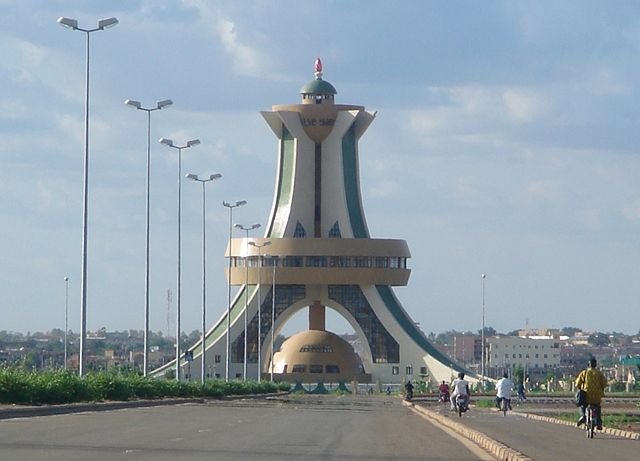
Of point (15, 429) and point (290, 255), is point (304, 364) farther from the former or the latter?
point (15, 429)

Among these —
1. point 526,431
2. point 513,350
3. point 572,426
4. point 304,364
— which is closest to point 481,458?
point 526,431

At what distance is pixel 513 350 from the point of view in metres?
154

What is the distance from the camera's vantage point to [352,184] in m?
92.4

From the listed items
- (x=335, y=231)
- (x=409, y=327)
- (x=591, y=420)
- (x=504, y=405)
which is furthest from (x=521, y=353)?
(x=591, y=420)

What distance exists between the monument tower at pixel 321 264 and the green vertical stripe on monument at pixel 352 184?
2.4 inches

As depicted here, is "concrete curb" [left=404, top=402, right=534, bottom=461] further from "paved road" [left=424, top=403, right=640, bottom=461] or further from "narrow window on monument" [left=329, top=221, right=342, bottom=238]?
"narrow window on monument" [left=329, top=221, right=342, bottom=238]

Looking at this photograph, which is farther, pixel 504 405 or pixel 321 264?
pixel 321 264

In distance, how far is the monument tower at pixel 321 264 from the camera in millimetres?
89125

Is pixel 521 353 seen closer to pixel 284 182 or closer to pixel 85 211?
pixel 284 182

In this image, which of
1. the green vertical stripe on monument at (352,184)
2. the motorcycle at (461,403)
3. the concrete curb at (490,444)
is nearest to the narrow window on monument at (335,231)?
the green vertical stripe on monument at (352,184)

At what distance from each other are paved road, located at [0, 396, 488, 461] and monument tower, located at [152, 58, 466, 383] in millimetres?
62594

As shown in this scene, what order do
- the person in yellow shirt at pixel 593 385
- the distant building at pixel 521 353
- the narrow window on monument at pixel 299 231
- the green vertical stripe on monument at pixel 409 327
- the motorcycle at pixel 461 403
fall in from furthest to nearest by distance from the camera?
1. the distant building at pixel 521 353
2. the narrow window on monument at pixel 299 231
3. the green vertical stripe on monument at pixel 409 327
4. the motorcycle at pixel 461 403
5. the person in yellow shirt at pixel 593 385

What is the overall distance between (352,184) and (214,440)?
73.8 meters

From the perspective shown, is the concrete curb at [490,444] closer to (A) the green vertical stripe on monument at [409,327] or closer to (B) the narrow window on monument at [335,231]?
(A) the green vertical stripe on monument at [409,327]
